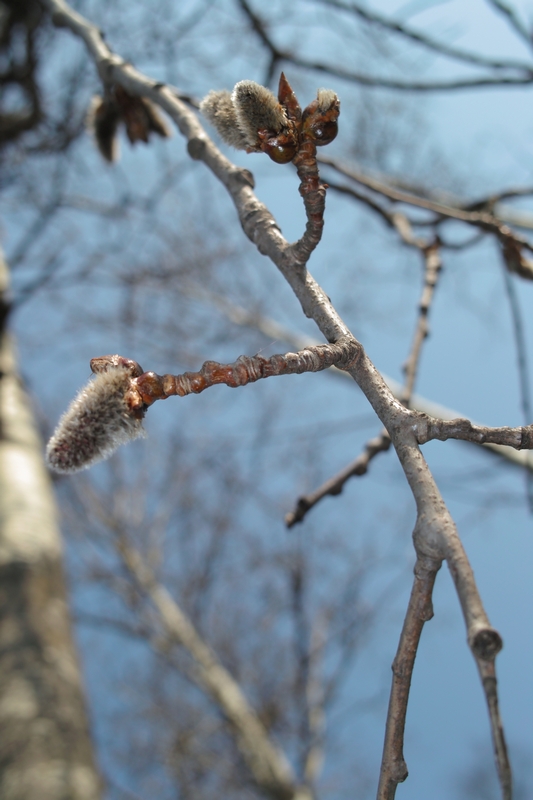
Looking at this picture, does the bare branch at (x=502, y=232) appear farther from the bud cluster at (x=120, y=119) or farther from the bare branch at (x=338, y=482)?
the bare branch at (x=338, y=482)

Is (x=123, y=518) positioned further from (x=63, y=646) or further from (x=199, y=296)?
(x=63, y=646)

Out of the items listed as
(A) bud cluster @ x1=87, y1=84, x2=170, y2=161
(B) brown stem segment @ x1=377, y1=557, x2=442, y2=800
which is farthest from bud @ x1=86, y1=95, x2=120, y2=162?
(B) brown stem segment @ x1=377, y1=557, x2=442, y2=800

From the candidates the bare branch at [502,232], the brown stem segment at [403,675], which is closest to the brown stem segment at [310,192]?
the brown stem segment at [403,675]

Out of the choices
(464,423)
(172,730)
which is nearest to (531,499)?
(464,423)

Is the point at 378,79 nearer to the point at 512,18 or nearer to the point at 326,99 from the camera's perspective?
the point at 512,18

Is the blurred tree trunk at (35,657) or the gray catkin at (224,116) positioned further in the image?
the blurred tree trunk at (35,657)

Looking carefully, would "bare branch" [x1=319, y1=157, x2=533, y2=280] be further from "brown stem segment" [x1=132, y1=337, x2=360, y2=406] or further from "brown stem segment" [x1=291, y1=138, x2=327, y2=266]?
"brown stem segment" [x1=132, y1=337, x2=360, y2=406]
